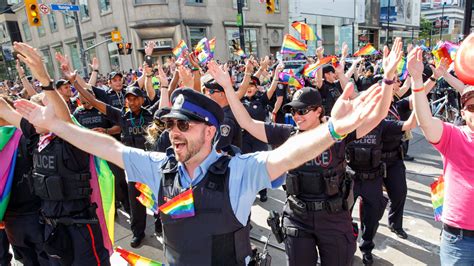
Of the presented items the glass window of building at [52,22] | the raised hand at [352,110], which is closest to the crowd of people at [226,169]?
the raised hand at [352,110]

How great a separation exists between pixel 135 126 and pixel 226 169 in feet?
10.8

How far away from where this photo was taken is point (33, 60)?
2.39m

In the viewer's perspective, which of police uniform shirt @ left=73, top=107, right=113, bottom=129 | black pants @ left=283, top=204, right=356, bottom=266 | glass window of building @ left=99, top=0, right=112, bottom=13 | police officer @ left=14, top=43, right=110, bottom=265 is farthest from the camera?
glass window of building @ left=99, top=0, right=112, bottom=13

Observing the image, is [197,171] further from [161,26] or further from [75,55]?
[75,55]

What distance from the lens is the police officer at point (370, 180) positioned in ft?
11.8

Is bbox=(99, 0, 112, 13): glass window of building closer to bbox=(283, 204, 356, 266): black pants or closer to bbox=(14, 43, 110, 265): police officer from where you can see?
bbox=(14, 43, 110, 265): police officer

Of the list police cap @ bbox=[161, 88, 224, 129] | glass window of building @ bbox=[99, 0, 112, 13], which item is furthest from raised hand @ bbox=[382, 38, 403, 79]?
glass window of building @ bbox=[99, 0, 112, 13]

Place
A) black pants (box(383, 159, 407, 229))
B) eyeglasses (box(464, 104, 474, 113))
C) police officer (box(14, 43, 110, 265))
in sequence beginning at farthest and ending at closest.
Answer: black pants (box(383, 159, 407, 229)), police officer (box(14, 43, 110, 265)), eyeglasses (box(464, 104, 474, 113))

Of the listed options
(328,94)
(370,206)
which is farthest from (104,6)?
(370,206)

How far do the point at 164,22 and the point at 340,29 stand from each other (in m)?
25.7

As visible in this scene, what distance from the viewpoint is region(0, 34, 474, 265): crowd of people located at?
1816mm

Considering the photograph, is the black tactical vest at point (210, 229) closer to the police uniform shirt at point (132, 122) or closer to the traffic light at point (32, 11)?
the police uniform shirt at point (132, 122)

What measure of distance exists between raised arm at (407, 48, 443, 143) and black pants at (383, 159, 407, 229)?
6.25 ft

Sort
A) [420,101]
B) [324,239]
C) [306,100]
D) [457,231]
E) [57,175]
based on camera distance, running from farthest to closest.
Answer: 1. [57,175]
2. [306,100]
3. [324,239]
4. [457,231]
5. [420,101]
